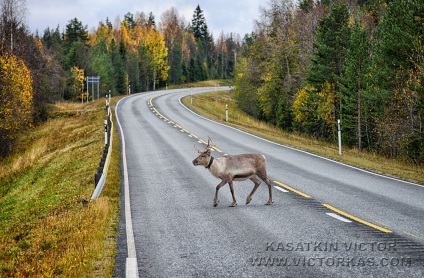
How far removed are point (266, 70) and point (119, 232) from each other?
41.6 meters

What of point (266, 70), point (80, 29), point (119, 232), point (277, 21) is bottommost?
point (119, 232)

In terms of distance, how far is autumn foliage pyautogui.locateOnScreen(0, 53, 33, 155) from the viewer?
31891 millimetres

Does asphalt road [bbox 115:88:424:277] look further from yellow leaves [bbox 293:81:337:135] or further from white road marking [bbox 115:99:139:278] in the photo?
yellow leaves [bbox 293:81:337:135]

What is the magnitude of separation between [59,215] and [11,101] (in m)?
25.4

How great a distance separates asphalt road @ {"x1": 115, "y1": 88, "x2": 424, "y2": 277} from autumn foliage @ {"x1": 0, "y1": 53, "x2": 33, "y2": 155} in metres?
20.2

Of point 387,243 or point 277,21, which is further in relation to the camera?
point 277,21

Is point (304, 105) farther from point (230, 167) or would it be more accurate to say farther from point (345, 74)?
point (230, 167)

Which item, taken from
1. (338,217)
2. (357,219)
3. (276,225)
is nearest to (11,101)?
(276,225)

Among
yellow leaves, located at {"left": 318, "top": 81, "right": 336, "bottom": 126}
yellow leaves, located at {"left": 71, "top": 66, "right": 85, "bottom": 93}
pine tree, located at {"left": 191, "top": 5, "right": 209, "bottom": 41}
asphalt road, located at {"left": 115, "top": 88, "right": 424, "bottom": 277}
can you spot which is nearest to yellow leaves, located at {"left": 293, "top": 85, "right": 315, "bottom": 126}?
yellow leaves, located at {"left": 318, "top": 81, "right": 336, "bottom": 126}

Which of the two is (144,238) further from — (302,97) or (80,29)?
(80,29)

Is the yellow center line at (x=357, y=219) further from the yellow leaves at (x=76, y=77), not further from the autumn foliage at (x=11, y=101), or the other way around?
the yellow leaves at (x=76, y=77)

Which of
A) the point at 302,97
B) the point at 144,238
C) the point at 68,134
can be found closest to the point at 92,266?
the point at 144,238

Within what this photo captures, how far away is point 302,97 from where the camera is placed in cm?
3938

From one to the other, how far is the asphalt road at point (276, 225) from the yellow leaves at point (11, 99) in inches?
794
